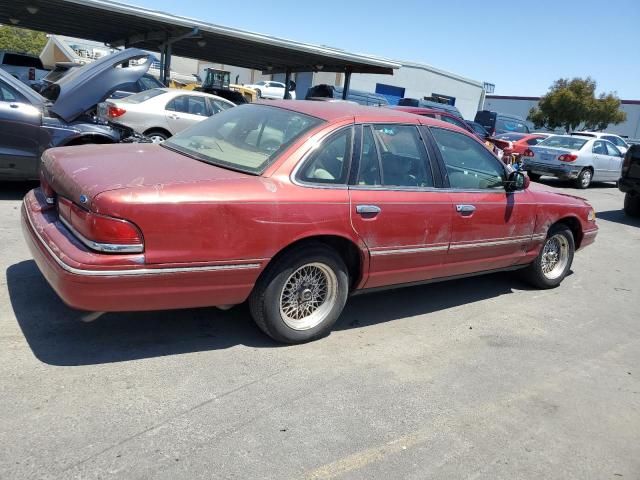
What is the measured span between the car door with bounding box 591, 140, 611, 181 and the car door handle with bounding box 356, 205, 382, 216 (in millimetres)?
13889

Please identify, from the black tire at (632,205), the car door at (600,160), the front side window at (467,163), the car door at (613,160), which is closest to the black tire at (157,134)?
the front side window at (467,163)

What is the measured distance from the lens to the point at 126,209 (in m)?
3.05

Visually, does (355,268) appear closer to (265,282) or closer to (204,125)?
(265,282)

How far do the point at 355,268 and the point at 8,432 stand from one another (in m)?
2.39

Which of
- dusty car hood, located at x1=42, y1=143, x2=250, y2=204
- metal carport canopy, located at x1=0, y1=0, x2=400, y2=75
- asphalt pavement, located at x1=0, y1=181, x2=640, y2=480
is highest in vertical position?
metal carport canopy, located at x1=0, y1=0, x2=400, y2=75

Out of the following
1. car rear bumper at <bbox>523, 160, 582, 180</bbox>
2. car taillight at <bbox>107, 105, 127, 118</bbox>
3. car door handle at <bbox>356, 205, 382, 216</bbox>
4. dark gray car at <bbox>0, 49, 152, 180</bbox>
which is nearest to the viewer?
car door handle at <bbox>356, 205, 382, 216</bbox>

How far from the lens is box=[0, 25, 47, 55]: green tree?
4331 cm

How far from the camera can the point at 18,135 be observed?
6723 millimetres

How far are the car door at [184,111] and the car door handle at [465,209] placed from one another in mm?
7259

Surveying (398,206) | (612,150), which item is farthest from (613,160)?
(398,206)

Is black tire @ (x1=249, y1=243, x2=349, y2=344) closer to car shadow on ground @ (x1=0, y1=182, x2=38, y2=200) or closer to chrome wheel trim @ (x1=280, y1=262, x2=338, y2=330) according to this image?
chrome wheel trim @ (x1=280, y1=262, x2=338, y2=330)

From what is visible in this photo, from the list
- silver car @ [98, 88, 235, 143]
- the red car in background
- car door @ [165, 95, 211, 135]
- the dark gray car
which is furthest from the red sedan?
the red car in background

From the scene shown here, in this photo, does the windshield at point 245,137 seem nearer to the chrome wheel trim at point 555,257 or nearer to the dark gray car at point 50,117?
the dark gray car at point 50,117

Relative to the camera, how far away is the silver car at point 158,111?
10383mm
